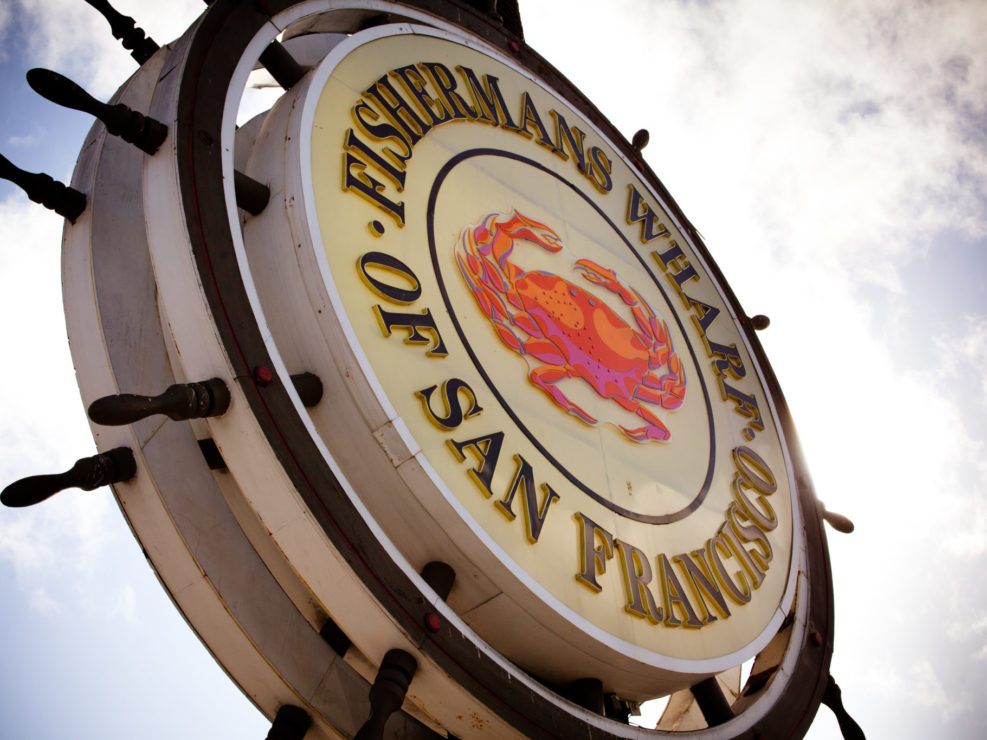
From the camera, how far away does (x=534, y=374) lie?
391 centimetres

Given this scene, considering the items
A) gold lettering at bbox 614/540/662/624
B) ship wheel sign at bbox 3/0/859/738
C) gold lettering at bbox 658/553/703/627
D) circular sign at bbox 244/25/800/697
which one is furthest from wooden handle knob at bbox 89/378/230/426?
gold lettering at bbox 658/553/703/627

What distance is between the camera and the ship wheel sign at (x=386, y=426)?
8.84 feet

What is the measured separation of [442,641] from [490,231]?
2388mm

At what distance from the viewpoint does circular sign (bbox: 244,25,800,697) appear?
3104 millimetres

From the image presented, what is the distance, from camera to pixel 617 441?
4137mm

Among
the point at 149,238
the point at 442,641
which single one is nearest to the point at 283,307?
the point at 149,238

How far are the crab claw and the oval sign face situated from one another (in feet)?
0.05

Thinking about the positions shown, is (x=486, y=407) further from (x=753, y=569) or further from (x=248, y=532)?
(x=753, y=569)

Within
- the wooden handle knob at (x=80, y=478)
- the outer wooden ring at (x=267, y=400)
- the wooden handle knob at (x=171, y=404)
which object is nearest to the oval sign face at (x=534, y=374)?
the outer wooden ring at (x=267, y=400)

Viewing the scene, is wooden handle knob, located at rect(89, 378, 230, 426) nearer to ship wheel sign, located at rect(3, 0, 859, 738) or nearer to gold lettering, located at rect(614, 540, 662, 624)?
ship wheel sign, located at rect(3, 0, 859, 738)

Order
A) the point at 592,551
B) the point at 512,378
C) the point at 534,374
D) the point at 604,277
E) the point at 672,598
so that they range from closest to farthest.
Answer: the point at 592,551, the point at 672,598, the point at 512,378, the point at 534,374, the point at 604,277

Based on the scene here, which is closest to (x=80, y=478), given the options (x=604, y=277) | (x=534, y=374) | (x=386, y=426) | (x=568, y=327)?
(x=386, y=426)

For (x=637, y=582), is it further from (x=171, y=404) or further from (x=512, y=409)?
(x=171, y=404)

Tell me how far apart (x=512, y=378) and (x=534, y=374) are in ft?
0.54
